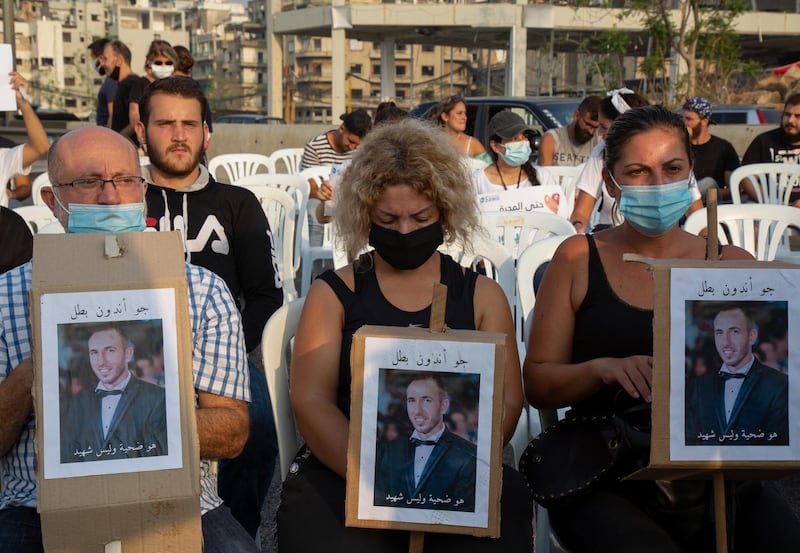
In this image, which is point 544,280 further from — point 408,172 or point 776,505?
point 776,505

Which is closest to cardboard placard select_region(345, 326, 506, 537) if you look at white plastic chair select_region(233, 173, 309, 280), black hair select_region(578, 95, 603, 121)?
white plastic chair select_region(233, 173, 309, 280)

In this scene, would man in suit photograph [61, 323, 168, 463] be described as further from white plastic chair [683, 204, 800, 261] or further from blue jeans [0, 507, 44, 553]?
white plastic chair [683, 204, 800, 261]

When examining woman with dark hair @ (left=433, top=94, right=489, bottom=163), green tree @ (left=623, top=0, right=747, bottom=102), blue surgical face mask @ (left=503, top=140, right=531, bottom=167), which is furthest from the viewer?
green tree @ (left=623, top=0, right=747, bottom=102)

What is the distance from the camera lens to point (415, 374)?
2.19 meters

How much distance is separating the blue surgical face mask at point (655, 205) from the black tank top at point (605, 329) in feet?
0.58

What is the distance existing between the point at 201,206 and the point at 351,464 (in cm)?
183

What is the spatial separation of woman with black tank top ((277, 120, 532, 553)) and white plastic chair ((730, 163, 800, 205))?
4.66m

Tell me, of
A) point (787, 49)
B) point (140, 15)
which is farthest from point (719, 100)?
point (140, 15)

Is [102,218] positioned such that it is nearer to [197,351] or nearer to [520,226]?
[197,351]

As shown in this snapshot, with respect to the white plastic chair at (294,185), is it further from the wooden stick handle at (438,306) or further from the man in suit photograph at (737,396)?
the man in suit photograph at (737,396)

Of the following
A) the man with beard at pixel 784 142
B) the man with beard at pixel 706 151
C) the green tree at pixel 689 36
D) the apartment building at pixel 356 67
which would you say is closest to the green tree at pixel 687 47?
the green tree at pixel 689 36

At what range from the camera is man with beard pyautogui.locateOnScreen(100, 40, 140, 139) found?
8023 mm

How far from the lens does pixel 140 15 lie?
493 ft

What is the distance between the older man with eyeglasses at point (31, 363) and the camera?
237 centimetres
